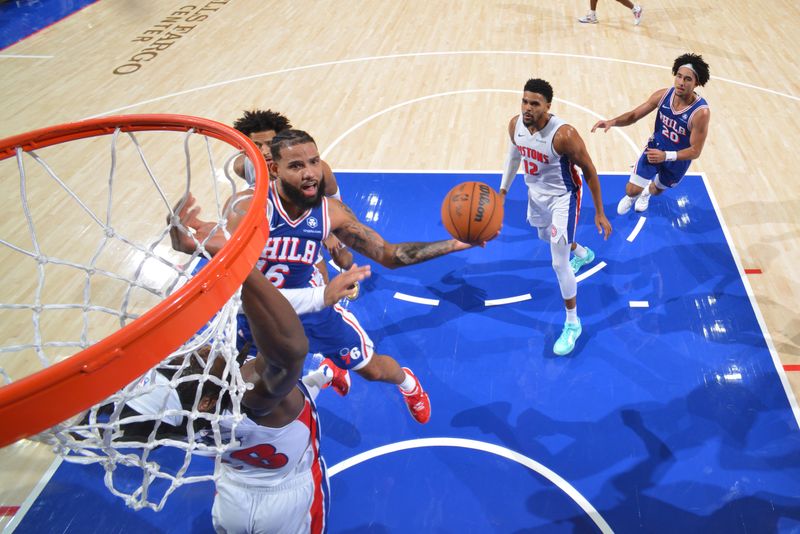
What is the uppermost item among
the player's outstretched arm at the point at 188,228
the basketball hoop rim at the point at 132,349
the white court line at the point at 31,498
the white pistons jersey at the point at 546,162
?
the basketball hoop rim at the point at 132,349

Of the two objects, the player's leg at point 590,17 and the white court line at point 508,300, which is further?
the player's leg at point 590,17

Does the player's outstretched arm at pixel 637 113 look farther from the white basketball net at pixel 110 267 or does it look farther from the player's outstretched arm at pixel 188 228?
the player's outstretched arm at pixel 188 228

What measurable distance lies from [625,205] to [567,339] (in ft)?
6.47

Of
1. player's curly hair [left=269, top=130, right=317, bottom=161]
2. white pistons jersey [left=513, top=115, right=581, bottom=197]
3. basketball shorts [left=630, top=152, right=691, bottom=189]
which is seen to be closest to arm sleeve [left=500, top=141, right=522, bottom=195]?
white pistons jersey [left=513, top=115, right=581, bottom=197]

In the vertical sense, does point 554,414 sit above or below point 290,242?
below

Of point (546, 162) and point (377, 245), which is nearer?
point (377, 245)

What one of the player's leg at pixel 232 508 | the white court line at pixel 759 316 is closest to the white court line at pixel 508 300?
the white court line at pixel 759 316

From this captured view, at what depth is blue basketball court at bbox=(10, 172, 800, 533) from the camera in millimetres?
3432

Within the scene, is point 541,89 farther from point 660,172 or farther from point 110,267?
point 110,267

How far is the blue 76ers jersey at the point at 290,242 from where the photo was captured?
3322mm

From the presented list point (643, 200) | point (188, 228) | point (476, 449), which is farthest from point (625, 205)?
point (188, 228)

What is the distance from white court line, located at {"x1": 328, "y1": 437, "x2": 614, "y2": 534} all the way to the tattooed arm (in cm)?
129

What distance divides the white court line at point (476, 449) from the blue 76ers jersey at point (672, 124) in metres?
3.32

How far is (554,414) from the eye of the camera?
3.93 metres
